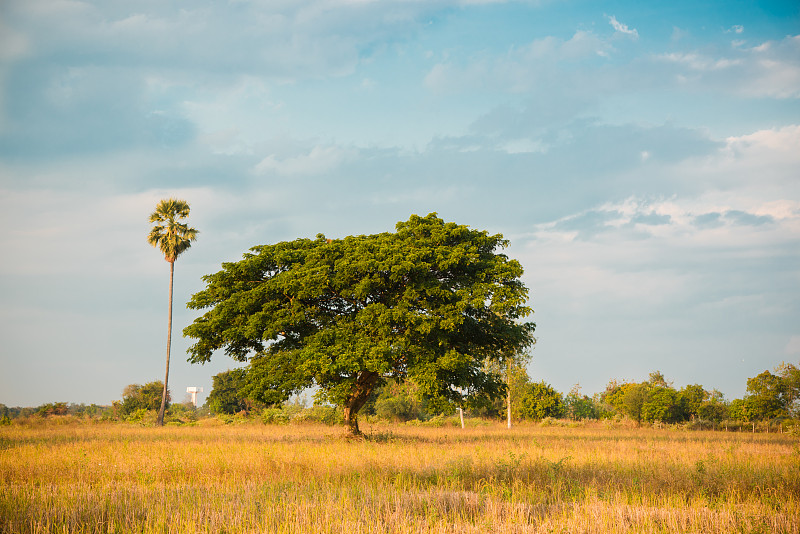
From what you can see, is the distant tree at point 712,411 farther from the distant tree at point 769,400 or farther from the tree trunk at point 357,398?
the tree trunk at point 357,398

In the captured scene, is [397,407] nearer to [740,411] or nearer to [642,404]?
[642,404]

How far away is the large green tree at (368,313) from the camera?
76.3 ft

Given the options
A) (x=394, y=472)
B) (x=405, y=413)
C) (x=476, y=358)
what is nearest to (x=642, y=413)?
(x=405, y=413)

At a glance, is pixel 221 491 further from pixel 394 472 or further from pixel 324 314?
pixel 324 314

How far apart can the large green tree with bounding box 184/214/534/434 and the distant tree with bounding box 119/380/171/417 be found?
4765cm

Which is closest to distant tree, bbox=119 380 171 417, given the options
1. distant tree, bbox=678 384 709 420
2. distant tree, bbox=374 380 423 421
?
distant tree, bbox=374 380 423 421

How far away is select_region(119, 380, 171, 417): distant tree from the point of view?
68.6 metres

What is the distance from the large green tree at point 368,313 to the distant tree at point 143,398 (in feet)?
156

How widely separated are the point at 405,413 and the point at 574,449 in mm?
35711

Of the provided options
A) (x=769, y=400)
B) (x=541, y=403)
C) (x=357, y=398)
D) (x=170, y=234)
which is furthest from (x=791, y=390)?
(x=170, y=234)

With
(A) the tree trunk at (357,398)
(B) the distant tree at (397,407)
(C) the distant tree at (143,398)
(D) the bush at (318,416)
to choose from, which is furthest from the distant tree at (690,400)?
(C) the distant tree at (143,398)

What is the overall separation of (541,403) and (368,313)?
3867cm

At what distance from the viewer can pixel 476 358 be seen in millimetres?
27078

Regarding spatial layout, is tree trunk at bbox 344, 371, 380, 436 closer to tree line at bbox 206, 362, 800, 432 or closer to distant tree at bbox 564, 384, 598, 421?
tree line at bbox 206, 362, 800, 432
